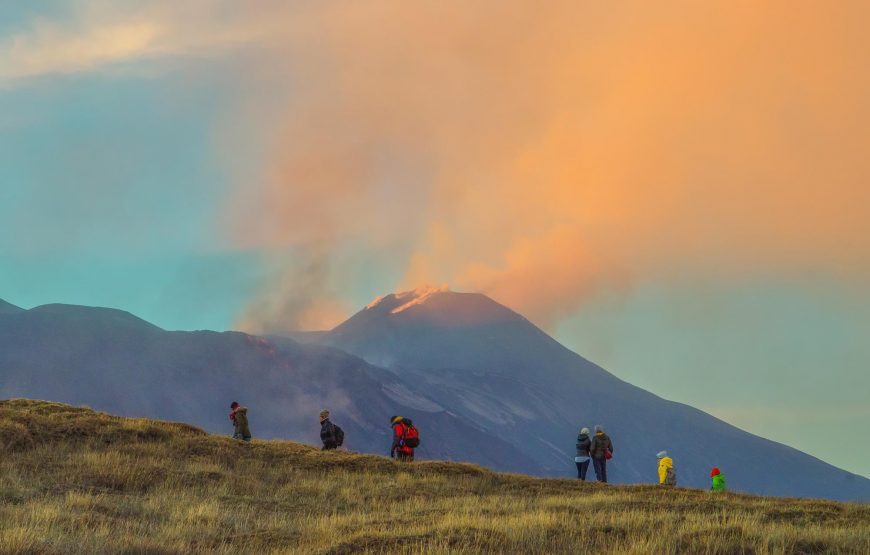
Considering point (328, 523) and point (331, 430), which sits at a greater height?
point (331, 430)

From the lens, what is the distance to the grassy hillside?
48.0ft

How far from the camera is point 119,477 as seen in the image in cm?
2278

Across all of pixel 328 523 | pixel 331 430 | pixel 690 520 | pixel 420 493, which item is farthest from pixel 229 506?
pixel 331 430

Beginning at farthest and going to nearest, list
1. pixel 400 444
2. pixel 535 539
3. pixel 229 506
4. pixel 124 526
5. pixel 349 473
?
pixel 400 444 < pixel 349 473 < pixel 229 506 < pixel 124 526 < pixel 535 539

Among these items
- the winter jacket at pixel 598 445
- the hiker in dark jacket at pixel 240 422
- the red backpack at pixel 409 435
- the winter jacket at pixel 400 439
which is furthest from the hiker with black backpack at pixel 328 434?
the winter jacket at pixel 598 445

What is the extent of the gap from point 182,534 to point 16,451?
1245 cm

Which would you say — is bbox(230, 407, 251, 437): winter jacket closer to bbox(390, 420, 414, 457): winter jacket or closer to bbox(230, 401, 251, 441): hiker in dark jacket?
bbox(230, 401, 251, 441): hiker in dark jacket

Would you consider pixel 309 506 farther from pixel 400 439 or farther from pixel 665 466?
pixel 665 466

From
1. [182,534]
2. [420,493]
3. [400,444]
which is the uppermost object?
[400,444]

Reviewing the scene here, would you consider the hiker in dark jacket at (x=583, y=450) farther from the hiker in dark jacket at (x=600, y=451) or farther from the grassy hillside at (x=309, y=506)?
the grassy hillside at (x=309, y=506)

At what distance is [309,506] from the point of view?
21.1 metres

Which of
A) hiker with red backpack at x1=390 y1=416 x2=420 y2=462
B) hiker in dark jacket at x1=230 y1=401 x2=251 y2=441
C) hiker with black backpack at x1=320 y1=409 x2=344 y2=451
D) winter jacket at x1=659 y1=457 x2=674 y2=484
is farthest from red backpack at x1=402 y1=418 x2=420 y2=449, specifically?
winter jacket at x1=659 y1=457 x2=674 y2=484

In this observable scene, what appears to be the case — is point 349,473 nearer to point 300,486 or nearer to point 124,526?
point 300,486

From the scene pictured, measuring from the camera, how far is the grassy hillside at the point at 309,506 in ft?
48.0
